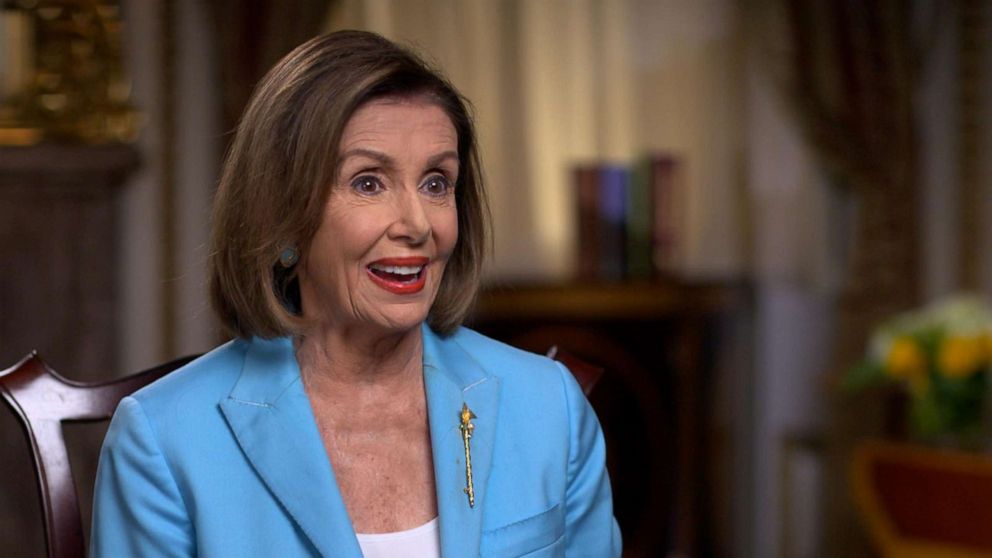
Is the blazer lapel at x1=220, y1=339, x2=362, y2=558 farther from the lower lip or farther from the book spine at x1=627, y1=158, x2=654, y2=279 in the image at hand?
the book spine at x1=627, y1=158, x2=654, y2=279

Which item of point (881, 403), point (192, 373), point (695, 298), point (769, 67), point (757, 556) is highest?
point (769, 67)

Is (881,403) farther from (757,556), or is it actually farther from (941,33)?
(941,33)

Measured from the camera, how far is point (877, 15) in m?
5.64

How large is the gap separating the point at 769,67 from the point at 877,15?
462 mm

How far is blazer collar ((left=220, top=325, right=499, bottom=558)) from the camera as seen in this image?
1733 millimetres

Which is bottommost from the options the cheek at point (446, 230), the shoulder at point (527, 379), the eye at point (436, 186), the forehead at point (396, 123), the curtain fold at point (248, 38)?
the shoulder at point (527, 379)

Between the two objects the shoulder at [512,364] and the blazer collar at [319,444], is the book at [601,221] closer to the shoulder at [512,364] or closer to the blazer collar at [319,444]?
the shoulder at [512,364]

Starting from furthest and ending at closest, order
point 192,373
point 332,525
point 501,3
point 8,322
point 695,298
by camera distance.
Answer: point 501,3 → point 695,298 → point 8,322 → point 192,373 → point 332,525

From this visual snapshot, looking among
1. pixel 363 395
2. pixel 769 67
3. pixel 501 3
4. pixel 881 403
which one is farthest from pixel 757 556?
pixel 363 395

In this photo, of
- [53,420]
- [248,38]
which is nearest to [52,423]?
[53,420]

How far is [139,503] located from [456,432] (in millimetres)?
407

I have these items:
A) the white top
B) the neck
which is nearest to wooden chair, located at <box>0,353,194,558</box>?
the neck

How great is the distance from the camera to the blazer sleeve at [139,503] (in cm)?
172

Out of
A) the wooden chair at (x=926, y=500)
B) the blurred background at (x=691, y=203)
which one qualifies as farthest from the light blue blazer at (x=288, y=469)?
the blurred background at (x=691, y=203)
